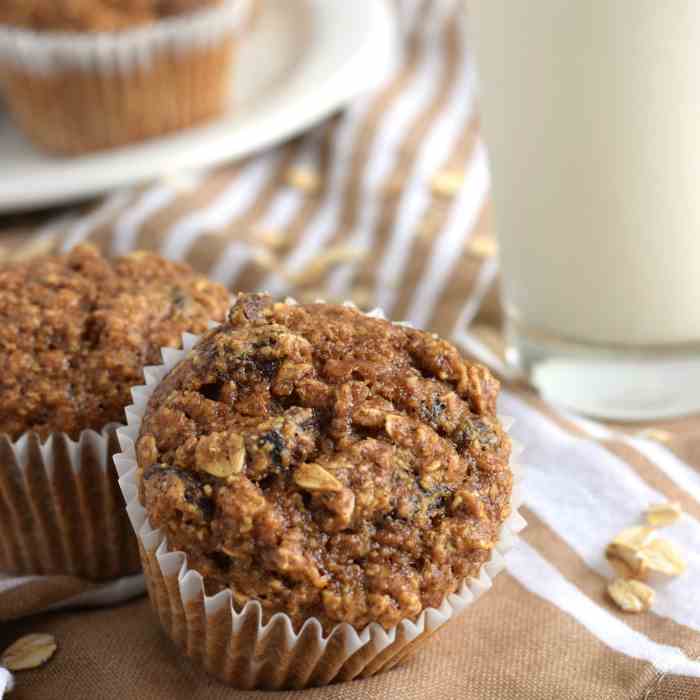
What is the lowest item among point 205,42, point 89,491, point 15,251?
point 15,251

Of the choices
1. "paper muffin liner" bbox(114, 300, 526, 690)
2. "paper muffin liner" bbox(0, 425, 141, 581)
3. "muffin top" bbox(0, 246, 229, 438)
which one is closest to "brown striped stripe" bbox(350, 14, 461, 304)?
"muffin top" bbox(0, 246, 229, 438)

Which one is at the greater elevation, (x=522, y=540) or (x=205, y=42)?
(x=205, y=42)

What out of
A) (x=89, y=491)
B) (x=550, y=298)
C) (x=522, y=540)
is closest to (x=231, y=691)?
(x=89, y=491)

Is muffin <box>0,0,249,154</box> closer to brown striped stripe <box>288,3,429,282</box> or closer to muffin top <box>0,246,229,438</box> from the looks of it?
brown striped stripe <box>288,3,429,282</box>

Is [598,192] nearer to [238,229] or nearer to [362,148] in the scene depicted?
[238,229]

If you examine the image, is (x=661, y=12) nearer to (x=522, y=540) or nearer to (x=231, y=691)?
(x=522, y=540)

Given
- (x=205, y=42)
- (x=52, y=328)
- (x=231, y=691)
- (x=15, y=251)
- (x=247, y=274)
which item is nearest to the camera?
(x=231, y=691)

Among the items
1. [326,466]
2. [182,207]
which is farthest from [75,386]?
[182,207]
